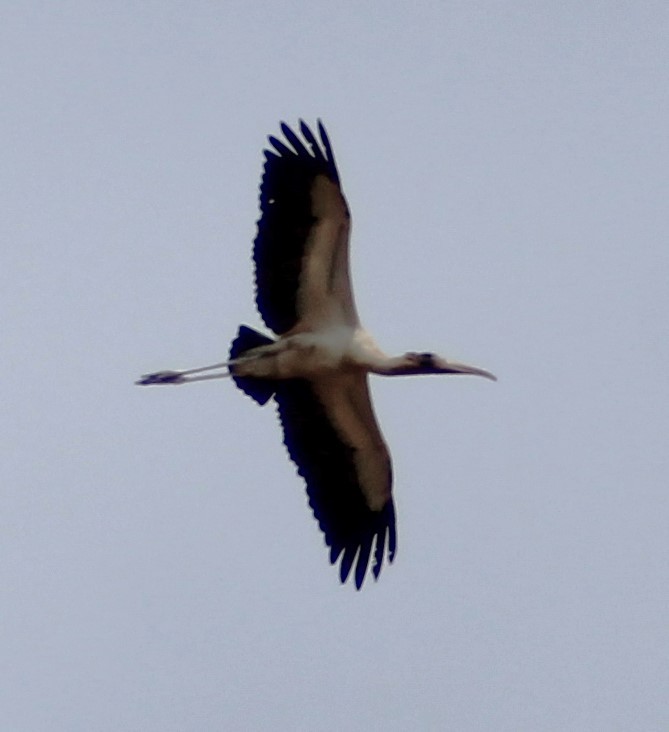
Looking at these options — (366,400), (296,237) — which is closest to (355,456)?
(366,400)

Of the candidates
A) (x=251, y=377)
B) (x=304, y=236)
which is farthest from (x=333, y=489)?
(x=304, y=236)

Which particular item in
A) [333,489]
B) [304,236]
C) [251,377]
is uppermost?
[304,236]

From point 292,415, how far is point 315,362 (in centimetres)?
68

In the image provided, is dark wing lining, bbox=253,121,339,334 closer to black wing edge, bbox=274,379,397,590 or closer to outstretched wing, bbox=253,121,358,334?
outstretched wing, bbox=253,121,358,334

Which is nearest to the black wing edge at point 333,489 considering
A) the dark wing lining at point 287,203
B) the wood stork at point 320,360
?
the wood stork at point 320,360

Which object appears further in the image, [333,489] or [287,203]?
[333,489]

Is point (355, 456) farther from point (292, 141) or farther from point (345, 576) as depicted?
point (292, 141)

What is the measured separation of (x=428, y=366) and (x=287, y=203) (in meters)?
1.78

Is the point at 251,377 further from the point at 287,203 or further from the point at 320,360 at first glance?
the point at 287,203

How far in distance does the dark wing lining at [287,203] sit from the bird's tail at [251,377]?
47cm

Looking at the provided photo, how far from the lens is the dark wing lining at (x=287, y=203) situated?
70.6 feet

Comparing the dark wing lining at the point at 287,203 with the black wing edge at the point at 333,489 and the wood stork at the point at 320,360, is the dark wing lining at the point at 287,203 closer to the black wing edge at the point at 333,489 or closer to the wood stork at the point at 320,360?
the wood stork at the point at 320,360

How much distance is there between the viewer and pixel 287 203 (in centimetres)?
2161

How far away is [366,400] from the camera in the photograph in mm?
22297
